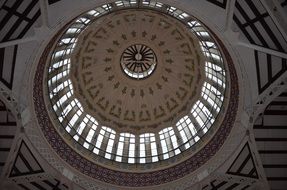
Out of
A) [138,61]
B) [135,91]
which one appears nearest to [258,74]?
[138,61]

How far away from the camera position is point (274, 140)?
26.5 metres

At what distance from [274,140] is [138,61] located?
51.2ft

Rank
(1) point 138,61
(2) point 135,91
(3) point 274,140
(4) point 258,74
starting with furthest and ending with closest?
(2) point 135,91, (1) point 138,61, (3) point 274,140, (4) point 258,74

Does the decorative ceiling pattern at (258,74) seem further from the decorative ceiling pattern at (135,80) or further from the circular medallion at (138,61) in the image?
the circular medallion at (138,61)

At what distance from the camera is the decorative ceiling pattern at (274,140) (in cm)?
2552

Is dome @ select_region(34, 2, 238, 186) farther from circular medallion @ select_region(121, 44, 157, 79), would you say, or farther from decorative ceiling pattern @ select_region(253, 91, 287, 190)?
decorative ceiling pattern @ select_region(253, 91, 287, 190)

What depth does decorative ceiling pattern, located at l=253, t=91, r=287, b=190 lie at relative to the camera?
83.7 ft

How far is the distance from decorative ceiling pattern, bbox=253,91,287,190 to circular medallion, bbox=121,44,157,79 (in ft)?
47.2

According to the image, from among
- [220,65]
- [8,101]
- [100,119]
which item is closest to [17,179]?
[8,101]

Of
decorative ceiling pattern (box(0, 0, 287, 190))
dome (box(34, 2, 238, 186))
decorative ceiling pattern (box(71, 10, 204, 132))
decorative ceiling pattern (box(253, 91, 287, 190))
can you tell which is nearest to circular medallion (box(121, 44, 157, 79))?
dome (box(34, 2, 238, 186))

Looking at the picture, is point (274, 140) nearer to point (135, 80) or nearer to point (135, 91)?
point (135, 91)

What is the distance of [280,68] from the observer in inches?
878

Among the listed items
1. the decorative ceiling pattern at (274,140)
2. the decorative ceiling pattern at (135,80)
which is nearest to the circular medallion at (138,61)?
the decorative ceiling pattern at (135,80)

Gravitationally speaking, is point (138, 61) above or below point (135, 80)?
above
